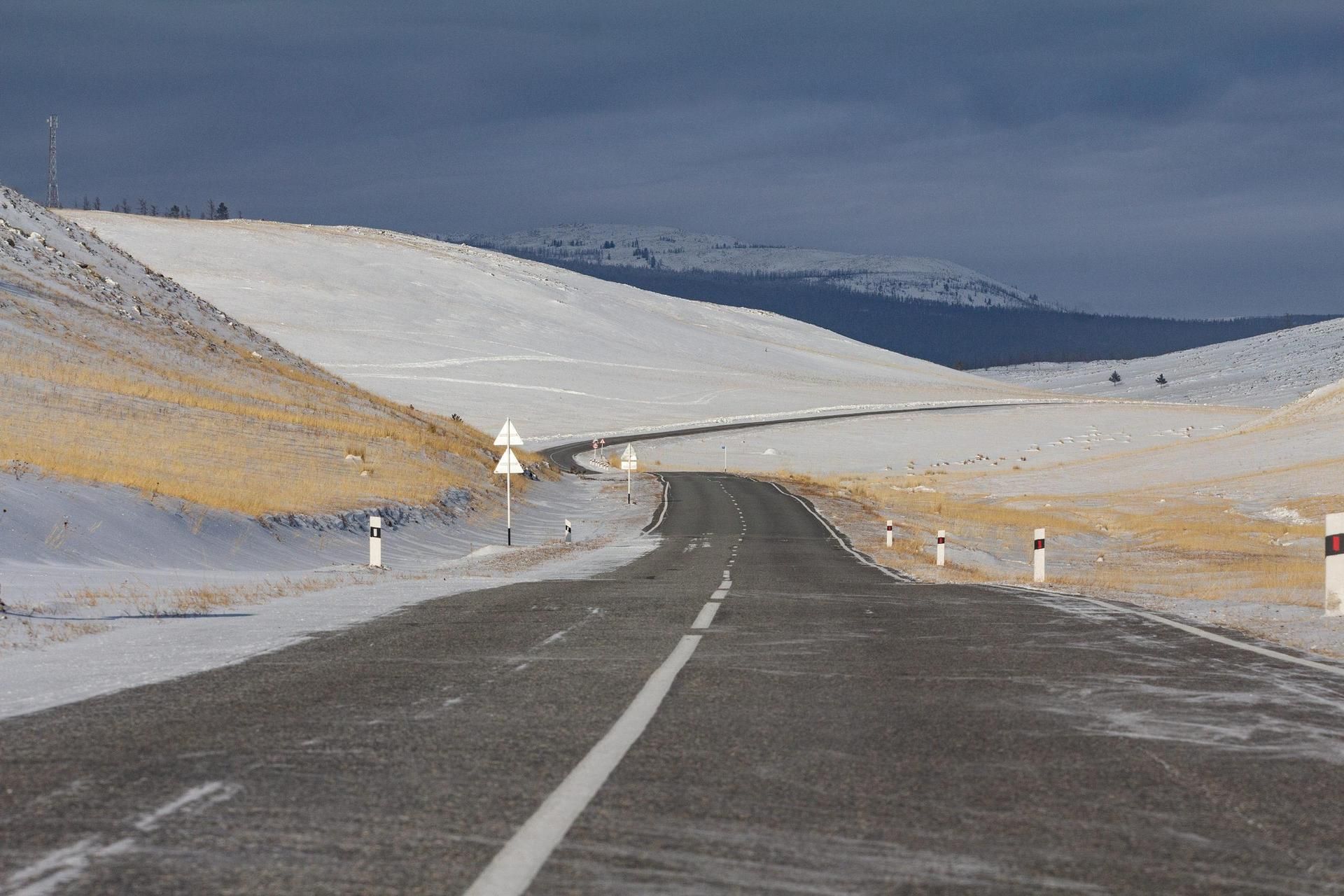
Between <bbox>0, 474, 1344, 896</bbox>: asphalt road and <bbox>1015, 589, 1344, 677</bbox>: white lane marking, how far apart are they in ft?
0.78

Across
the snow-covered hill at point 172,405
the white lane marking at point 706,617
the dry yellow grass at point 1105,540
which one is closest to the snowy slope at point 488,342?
the snow-covered hill at point 172,405

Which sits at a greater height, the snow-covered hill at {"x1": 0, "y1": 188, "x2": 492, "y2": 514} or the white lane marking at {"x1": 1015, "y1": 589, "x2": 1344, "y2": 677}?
the snow-covered hill at {"x1": 0, "y1": 188, "x2": 492, "y2": 514}

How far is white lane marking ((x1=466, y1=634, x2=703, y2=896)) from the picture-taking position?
456 centimetres

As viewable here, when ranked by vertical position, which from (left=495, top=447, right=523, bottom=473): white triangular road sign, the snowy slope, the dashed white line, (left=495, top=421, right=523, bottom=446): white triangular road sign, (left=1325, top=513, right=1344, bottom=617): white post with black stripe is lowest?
the dashed white line

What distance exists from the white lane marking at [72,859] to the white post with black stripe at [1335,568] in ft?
39.7

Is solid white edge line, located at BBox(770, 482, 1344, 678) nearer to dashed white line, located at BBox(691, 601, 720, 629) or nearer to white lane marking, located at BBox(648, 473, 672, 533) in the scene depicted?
dashed white line, located at BBox(691, 601, 720, 629)

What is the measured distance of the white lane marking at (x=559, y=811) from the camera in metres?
4.56

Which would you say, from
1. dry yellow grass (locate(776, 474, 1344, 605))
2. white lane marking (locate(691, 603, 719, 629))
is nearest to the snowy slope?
dry yellow grass (locate(776, 474, 1344, 605))

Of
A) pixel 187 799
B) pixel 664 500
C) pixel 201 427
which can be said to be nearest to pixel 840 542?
pixel 201 427

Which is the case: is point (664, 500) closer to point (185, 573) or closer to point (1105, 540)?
point (1105, 540)

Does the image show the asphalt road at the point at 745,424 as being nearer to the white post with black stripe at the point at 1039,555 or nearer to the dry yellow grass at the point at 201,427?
the dry yellow grass at the point at 201,427

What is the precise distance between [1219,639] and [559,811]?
8.47 m

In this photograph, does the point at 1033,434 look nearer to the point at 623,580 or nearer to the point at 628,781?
the point at 623,580

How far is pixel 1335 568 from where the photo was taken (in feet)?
46.5
